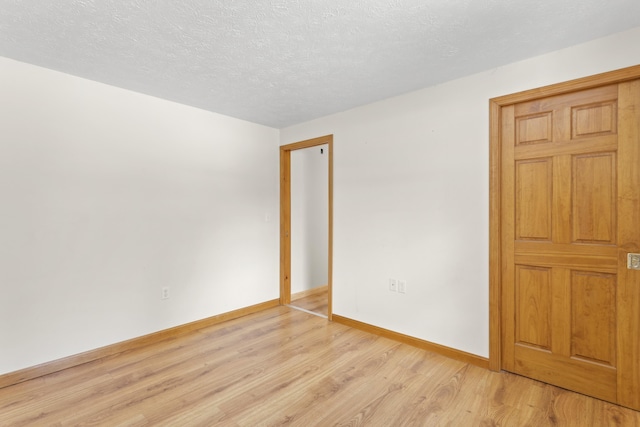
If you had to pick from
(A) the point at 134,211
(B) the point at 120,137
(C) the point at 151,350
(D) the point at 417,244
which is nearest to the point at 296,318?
(C) the point at 151,350

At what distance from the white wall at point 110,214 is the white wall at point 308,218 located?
74 centimetres

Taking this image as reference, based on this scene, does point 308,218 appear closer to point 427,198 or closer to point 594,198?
point 427,198

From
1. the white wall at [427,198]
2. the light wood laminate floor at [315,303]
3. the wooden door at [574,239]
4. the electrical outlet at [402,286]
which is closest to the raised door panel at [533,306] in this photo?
the wooden door at [574,239]

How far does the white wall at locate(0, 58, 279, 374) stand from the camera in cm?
216

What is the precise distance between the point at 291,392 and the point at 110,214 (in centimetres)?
210

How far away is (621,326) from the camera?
1849mm

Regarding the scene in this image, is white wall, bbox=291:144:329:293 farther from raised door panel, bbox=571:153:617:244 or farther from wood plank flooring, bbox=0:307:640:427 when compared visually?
raised door panel, bbox=571:153:617:244

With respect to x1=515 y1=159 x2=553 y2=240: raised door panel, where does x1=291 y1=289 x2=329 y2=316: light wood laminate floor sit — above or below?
below

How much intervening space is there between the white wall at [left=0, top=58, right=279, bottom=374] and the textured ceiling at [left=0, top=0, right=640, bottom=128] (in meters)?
0.33

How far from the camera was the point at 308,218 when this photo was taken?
445 centimetres

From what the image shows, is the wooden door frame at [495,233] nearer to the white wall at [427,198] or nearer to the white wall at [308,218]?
the white wall at [427,198]

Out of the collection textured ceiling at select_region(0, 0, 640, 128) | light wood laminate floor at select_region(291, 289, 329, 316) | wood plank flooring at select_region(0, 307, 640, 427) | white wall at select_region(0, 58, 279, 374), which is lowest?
light wood laminate floor at select_region(291, 289, 329, 316)

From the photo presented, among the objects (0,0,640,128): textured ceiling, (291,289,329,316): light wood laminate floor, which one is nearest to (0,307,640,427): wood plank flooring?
(291,289,329,316): light wood laminate floor

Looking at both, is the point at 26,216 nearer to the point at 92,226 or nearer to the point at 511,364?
the point at 92,226
